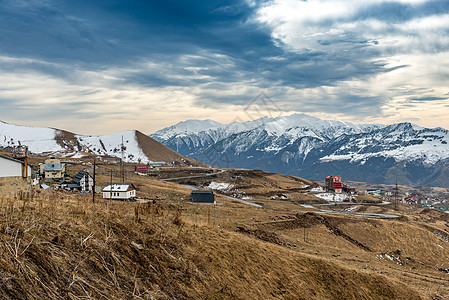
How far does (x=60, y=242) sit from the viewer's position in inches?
413

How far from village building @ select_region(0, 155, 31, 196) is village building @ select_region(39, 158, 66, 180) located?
74.8 m

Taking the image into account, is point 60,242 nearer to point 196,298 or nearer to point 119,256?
point 119,256

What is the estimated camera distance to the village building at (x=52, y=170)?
97.4 m

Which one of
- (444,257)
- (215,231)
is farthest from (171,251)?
(444,257)

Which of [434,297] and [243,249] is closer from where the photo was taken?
[243,249]

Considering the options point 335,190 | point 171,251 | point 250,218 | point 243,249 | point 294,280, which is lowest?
point 335,190

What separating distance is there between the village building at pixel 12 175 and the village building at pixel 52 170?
245 feet

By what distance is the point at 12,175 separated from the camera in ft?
98.2

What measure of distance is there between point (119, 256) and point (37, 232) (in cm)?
287

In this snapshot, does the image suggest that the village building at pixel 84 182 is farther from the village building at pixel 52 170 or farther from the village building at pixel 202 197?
the village building at pixel 202 197

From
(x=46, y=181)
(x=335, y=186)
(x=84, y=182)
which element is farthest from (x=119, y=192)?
(x=335, y=186)

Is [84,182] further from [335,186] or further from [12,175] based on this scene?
[335,186]

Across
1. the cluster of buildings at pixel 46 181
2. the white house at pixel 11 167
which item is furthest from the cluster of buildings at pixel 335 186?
the white house at pixel 11 167

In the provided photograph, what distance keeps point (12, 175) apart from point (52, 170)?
7693 centimetres
